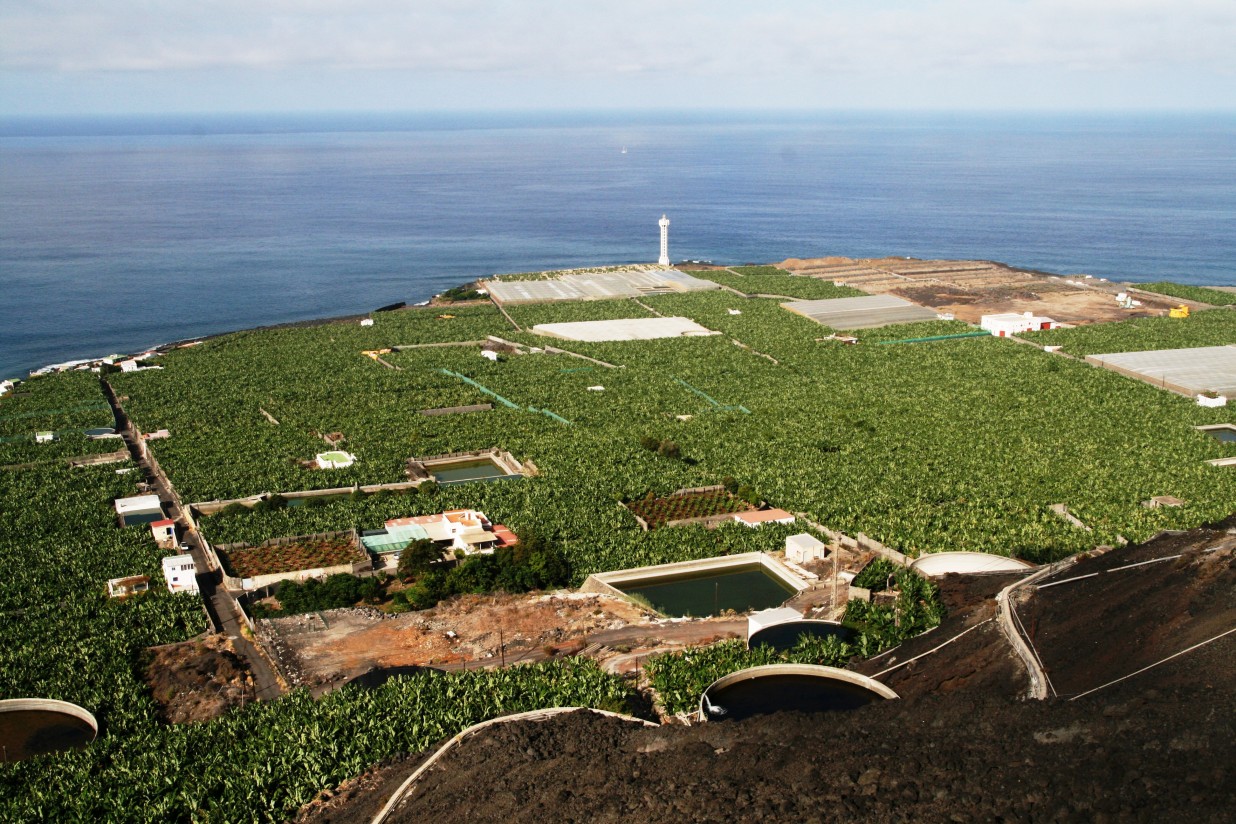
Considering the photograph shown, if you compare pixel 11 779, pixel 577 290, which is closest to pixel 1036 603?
pixel 11 779

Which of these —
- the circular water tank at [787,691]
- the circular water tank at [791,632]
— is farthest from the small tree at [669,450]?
the circular water tank at [787,691]

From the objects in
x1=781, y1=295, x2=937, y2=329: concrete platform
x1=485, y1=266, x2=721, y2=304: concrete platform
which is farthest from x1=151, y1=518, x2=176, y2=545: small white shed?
x1=781, y1=295, x2=937, y2=329: concrete platform

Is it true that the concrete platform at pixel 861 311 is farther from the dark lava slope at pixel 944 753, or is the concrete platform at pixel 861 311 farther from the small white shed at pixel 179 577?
the small white shed at pixel 179 577

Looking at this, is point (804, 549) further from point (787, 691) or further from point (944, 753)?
point (944, 753)

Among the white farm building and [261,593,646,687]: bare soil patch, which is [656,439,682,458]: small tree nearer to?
[261,593,646,687]: bare soil patch

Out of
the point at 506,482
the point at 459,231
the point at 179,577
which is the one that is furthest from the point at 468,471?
the point at 459,231

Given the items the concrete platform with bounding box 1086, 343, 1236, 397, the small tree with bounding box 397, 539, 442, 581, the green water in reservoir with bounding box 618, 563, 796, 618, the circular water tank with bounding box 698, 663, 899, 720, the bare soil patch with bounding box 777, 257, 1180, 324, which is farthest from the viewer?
the bare soil patch with bounding box 777, 257, 1180, 324
